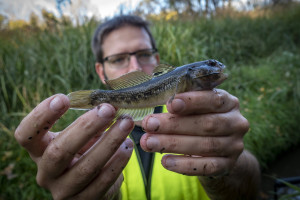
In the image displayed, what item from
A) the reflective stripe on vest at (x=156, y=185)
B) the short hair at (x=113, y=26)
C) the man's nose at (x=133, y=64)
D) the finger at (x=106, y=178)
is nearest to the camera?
the finger at (x=106, y=178)

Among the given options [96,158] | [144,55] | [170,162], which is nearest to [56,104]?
[96,158]

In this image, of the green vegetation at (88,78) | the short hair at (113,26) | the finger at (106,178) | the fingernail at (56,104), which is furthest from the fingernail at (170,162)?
the short hair at (113,26)

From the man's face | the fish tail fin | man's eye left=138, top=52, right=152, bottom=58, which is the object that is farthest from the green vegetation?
the fish tail fin

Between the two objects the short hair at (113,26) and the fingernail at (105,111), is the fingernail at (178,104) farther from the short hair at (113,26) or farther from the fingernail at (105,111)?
the short hair at (113,26)

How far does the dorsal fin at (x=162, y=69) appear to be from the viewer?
130 centimetres

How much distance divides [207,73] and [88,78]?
3.58 metres

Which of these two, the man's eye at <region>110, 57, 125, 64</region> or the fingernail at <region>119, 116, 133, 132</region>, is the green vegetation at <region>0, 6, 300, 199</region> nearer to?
the man's eye at <region>110, 57, 125, 64</region>

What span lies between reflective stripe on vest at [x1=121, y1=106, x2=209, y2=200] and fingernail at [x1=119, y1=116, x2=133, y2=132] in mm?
913

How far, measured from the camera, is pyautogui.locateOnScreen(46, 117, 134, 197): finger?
1240 mm

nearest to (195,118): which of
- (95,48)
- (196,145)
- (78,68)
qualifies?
(196,145)

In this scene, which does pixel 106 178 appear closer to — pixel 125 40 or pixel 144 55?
pixel 144 55

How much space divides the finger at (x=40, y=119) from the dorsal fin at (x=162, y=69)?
57 cm

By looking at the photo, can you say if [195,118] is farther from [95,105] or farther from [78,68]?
[78,68]

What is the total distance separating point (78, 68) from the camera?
426 centimetres
